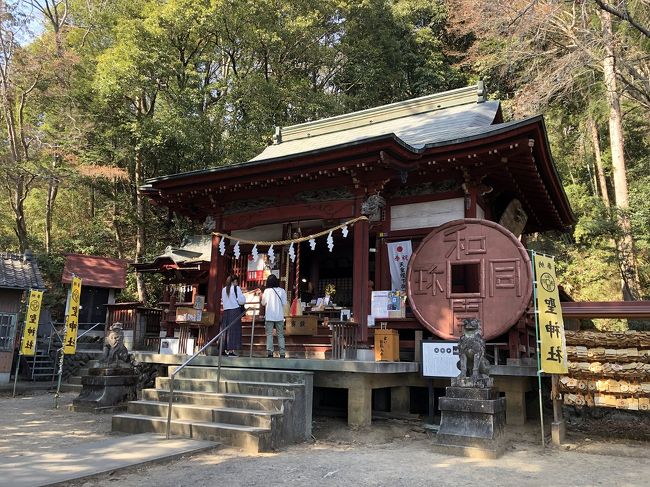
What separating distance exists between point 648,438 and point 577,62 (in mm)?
11904

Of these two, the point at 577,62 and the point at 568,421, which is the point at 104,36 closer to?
the point at 577,62

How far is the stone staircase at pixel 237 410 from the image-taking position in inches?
260

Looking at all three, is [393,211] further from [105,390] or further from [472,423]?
[105,390]

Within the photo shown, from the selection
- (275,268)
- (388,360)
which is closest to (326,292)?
(275,268)

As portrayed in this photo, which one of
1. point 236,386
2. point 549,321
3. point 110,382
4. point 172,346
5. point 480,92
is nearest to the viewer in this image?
point 549,321

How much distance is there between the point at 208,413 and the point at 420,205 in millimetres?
5723

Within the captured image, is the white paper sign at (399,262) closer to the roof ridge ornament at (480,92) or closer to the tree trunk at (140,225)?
the roof ridge ornament at (480,92)

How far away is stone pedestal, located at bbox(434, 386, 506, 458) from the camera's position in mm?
6262

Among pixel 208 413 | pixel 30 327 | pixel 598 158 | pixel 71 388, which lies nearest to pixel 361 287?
pixel 208 413

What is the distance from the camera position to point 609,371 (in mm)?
7305

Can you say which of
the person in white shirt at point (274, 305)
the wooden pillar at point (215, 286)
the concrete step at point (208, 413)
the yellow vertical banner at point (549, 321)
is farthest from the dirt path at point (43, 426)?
the yellow vertical banner at point (549, 321)

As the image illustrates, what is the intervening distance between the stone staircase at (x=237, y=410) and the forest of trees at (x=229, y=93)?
13.0 meters

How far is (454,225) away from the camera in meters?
9.28

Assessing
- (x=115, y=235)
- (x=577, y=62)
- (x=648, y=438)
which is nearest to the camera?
(x=648, y=438)
